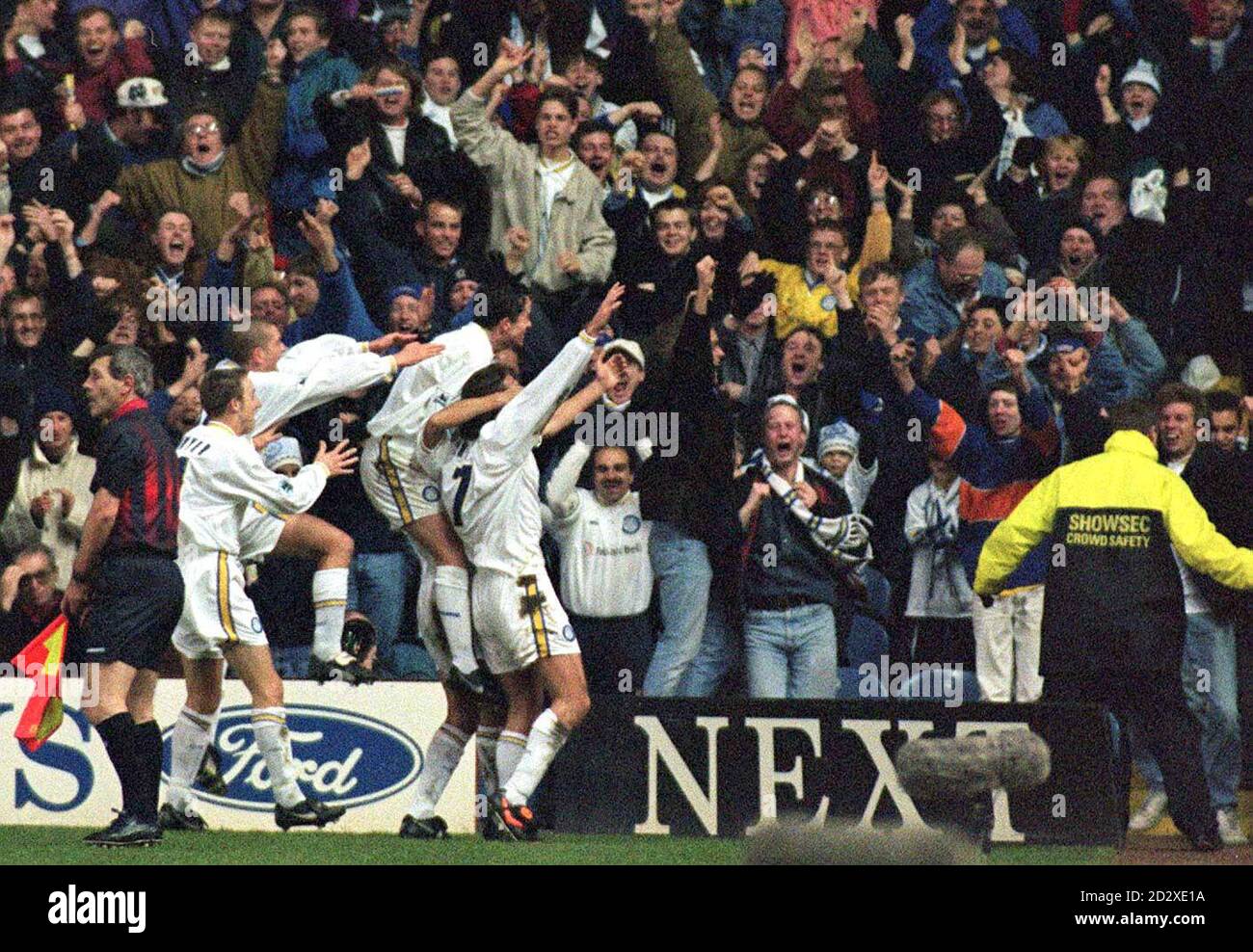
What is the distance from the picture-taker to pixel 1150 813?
11.4 metres

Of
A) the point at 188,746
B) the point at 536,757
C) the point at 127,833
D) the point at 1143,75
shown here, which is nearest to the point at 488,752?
the point at 536,757

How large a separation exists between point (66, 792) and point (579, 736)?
2.69 meters

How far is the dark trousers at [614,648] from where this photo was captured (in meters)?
11.7

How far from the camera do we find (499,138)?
12.7 m

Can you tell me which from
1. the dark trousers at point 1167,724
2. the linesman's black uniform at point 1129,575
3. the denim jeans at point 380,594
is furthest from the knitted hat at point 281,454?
the dark trousers at point 1167,724

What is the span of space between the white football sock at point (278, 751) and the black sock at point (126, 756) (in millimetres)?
724

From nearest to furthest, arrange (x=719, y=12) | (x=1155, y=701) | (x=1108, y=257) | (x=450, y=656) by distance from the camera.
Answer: (x=1155, y=701) → (x=450, y=656) → (x=1108, y=257) → (x=719, y=12)

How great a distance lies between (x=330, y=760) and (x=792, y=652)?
8.19 feet

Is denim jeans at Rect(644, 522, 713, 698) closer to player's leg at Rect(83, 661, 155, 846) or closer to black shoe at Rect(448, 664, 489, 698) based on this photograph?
black shoe at Rect(448, 664, 489, 698)

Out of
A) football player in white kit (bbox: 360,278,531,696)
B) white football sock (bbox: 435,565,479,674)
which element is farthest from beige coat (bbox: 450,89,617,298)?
white football sock (bbox: 435,565,479,674)

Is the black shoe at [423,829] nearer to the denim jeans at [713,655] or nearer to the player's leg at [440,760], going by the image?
the player's leg at [440,760]

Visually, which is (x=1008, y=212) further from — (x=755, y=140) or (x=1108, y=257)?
(x=755, y=140)

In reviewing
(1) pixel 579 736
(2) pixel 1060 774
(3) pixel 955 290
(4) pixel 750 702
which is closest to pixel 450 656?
(1) pixel 579 736

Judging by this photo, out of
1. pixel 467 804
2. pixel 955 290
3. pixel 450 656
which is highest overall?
pixel 955 290
